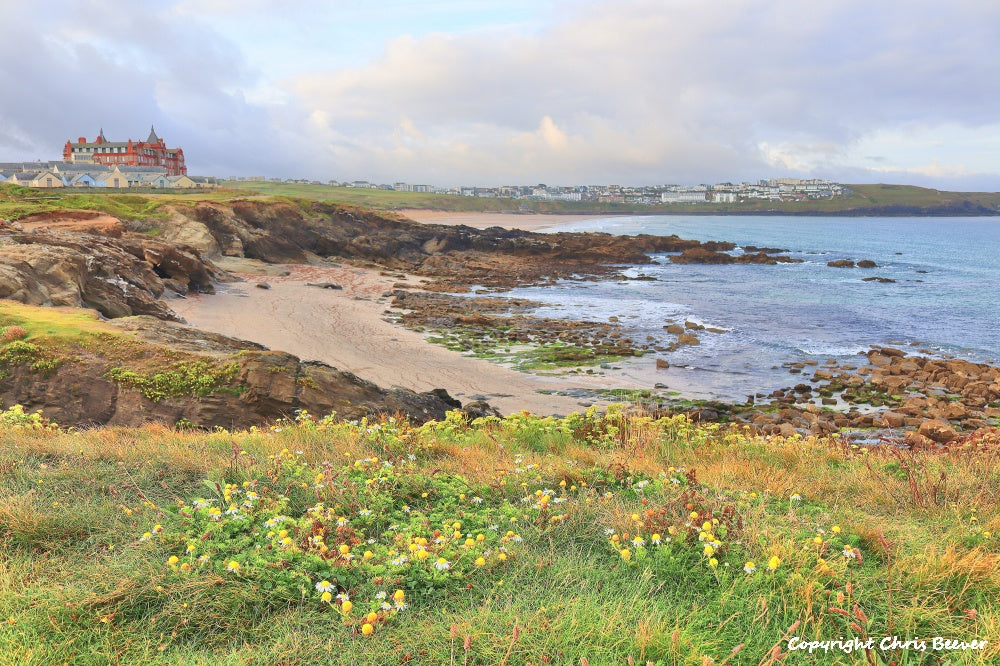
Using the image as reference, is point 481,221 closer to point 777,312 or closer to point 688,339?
point 777,312

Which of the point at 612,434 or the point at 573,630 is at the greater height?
the point at 573,630

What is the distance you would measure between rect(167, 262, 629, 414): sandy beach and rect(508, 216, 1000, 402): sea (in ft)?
14.0

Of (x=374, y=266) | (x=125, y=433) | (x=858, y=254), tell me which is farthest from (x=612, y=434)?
(x=858, y=254)

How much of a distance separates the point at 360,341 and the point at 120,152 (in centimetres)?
10804

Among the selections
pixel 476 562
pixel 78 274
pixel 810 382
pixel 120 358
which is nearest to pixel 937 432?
pixel 810 382

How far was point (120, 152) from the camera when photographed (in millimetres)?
105812

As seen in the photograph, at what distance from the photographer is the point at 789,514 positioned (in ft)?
14.2

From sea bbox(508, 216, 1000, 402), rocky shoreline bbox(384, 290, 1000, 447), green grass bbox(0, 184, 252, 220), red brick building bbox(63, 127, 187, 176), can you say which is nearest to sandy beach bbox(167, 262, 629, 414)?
rocky shoreline bbox(384, 290, 1000, 447)

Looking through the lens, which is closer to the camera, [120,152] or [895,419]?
[895,419]

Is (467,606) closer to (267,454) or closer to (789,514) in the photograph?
(789,514)

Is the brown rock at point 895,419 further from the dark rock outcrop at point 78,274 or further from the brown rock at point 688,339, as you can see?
the dark rock outcrop at point 78,274

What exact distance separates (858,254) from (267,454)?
81781mm

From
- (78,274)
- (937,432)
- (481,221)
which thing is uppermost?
(481,221)

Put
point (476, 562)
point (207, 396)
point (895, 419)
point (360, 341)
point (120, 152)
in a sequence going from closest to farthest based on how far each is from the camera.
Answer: point (476, 562) < point (207, 396) < point (895, 419) < point (360, 341) < point (120, 152)
